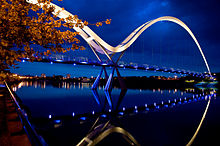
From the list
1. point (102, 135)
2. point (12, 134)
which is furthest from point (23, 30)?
point (102, 135)

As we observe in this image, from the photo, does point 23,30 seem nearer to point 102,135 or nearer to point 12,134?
point 12,134

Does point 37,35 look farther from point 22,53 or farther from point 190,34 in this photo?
point 190,34

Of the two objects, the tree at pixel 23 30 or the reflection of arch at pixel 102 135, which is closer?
the tree at pixel 23 30

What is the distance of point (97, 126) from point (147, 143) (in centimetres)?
327

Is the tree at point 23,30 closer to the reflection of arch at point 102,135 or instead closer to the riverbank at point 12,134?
the riverbank at point 12,134

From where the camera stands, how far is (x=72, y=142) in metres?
6.96

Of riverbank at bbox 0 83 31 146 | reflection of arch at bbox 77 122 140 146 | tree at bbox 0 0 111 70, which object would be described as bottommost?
reflection of arch at bbox 77 122 140 146

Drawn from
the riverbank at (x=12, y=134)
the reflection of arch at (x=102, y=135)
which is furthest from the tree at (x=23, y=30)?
the reflection of arch at (x=102, y=135)

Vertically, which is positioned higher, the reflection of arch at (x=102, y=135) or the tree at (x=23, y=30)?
the tree at (x=23, y=30)

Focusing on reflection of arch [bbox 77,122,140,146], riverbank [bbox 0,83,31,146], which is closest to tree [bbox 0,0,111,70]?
riverbank [bbox 0,83,31,146]

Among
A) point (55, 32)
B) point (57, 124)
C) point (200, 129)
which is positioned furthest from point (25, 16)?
point (200, 129)

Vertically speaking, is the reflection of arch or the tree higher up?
the tree

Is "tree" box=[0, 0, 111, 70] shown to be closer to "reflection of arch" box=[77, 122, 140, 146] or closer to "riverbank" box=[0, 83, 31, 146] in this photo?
"riverbank" box=[0, 83, 31, 146]

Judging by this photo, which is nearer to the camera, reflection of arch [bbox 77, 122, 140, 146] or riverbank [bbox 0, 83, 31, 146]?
riverbank [bbox 0, 83, 31, 146]
